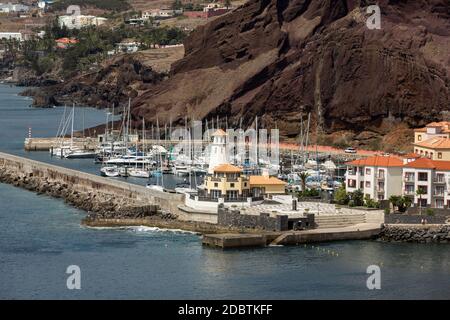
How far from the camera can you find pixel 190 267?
5622cm

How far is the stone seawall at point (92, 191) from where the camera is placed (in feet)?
226

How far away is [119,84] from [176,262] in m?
102

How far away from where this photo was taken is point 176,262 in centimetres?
5725

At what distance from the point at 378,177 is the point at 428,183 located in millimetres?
Answer: 2479

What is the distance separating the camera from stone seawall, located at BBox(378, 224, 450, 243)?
62.7m

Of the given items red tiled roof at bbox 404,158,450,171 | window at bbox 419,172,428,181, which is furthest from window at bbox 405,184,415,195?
red tiled roof at bbox 404,158,450,171

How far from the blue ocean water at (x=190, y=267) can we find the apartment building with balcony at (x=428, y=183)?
5.17 metres

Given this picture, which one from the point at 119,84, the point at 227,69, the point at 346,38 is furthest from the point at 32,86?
the point at 346,38

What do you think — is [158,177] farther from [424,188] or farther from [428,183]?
[428,183]

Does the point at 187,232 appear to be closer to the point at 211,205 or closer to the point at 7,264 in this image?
the point at 211,205

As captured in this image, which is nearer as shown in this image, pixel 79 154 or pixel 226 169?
pixel 226 169

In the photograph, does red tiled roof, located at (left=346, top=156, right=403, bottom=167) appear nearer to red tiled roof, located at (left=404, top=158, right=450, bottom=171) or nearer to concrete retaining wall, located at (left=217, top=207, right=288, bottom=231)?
red tiled roof, located at (left=404, top=158, right=450, bottom=171)

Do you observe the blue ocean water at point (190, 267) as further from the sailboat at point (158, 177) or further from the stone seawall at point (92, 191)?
the sailboat at point (158, 177)

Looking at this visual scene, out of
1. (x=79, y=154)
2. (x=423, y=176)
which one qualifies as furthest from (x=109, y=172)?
(x=423, y=176)
